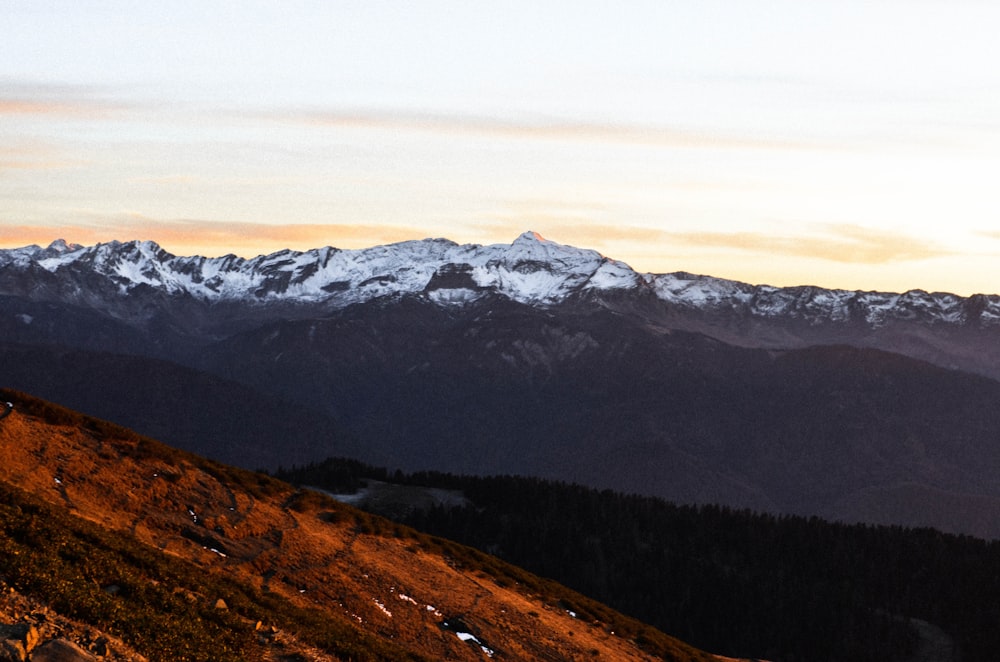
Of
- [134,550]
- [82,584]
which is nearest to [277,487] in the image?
[134,550]

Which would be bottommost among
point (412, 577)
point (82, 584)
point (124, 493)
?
point (412, 577)

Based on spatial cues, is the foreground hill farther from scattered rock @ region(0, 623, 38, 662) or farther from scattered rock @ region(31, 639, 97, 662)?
scattered rock @ region(0, 623, 38, 662)

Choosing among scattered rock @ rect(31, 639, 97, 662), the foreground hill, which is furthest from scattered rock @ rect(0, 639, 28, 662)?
the foreground hill

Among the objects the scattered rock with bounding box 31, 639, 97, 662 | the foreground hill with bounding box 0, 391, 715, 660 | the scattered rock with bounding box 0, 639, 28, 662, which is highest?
the scattered rock with bounding box 0, 639, 28, 662

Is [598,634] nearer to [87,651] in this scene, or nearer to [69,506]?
[69,506]

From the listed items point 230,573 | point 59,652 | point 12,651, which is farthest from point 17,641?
point 230,573

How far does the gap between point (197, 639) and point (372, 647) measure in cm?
1499

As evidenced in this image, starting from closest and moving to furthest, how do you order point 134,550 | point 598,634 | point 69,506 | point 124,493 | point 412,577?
point 134,550 < point 69,506 < point 124,493 < point 412,577 < point 598,634

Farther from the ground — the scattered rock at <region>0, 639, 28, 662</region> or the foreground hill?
the scattered rock at <region>0, 639, 28, 662</region>

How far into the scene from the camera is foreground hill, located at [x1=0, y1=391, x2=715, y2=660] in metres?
37.7

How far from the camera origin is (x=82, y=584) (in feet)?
124

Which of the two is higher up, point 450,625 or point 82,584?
point 82,584

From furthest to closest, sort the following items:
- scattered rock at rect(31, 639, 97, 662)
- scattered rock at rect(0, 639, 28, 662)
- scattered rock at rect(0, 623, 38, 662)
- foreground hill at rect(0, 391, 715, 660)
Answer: foreground hill at rect(0, 391, 715, 660), scattered rock at rect(31, 639, 97, 662), scattered rock at rect(0, 623, 38, 662), scattered rock at rect(0, 639, 28, 662)

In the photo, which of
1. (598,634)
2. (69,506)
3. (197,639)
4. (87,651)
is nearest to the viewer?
(87,651)
